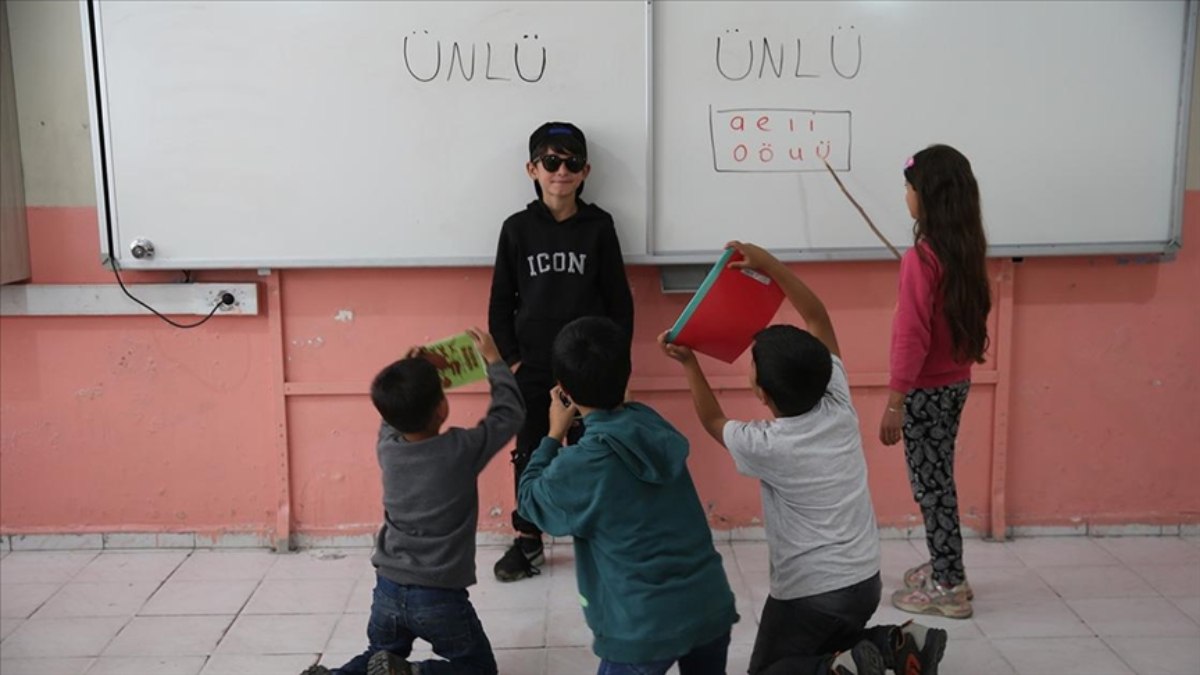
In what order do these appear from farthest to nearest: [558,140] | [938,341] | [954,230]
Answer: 1. [558,140]
2. [938,341]
3. [954,230]

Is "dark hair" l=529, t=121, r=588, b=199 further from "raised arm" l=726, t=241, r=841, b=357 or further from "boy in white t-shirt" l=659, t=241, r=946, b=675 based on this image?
"boy in white t-shirt" l=659, t=241, r=946, b=675

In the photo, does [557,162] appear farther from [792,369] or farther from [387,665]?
[387,665]

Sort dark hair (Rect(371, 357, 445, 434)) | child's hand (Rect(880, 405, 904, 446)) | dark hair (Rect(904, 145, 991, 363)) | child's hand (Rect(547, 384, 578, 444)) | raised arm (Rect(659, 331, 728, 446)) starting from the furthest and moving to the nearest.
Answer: child's hand (Rect(880, 405, 904, 446)) → dark hair (Rect(904, 145, 991, 363)) → raised arm (Rect(659, 331, 728, 446)) → dark hair (Rect(371, 357, 445, 434)) → child's hand (Rect(547, 384, 578, 444))

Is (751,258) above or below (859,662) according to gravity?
above

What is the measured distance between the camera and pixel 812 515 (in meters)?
2.12

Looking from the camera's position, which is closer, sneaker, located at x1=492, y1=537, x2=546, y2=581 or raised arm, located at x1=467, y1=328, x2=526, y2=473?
raised arm, located at x1=467, y1=328, x2=526, y2=473

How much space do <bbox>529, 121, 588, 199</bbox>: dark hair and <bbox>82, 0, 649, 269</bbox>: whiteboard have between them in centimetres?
14

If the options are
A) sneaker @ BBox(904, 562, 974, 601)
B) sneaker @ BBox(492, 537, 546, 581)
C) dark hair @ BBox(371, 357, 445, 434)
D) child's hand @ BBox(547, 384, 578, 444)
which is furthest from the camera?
sneaker @ BBox(492, 537, 546, 581)

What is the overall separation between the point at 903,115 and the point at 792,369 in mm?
1479

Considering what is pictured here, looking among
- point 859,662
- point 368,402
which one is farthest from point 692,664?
point 368,402

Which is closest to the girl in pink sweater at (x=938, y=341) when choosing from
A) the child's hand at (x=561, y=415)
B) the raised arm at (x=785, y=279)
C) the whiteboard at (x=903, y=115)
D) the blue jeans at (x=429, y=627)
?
the raised arm at (x=785, y=279)

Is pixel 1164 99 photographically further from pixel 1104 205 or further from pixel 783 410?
pixel 783 410

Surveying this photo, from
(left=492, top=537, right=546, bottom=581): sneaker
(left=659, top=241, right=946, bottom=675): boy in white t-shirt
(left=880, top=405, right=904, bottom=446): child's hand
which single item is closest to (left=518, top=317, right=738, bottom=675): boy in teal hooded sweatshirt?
(left=659, top=241, right=946, bottom=675): boy in white t-shirt

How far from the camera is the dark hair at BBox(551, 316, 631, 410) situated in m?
1.91
